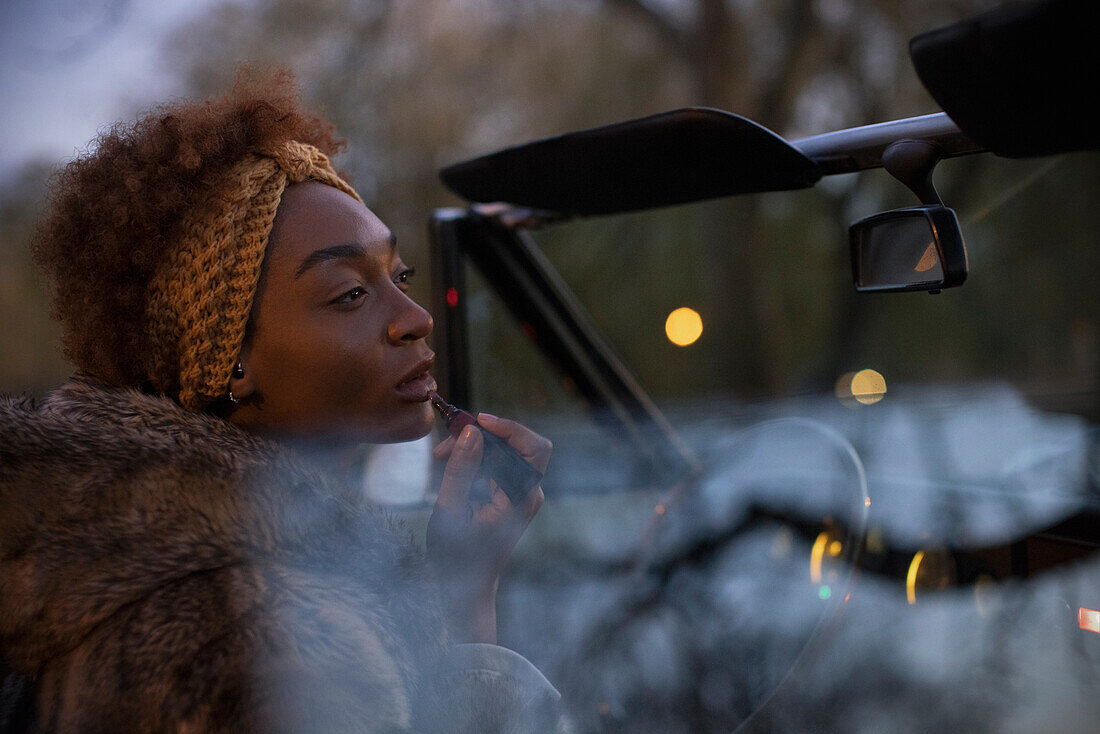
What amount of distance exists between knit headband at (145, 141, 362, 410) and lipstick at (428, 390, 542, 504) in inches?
15.5

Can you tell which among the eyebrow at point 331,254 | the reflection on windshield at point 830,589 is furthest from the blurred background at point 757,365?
the eyebrow at point 331,254

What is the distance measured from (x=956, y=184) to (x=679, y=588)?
1.53 m

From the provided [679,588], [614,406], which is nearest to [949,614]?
[679,588]

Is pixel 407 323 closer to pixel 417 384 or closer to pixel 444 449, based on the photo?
pixel 417 384

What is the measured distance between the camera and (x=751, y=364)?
5012 mm

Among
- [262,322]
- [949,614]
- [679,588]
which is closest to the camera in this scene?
[262,322]

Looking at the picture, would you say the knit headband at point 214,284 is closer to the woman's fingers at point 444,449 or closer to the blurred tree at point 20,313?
the woman's fingers at point 444,449

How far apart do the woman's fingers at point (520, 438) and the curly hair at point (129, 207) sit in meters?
0.59

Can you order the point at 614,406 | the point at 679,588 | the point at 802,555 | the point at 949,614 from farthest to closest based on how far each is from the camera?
1. the point at 614,406
2. the point at 679,588
3. the point at 802,555
4. the point at 949,614

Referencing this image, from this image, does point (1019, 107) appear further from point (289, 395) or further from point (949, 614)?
point (949, 614)

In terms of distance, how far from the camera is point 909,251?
1236 mm

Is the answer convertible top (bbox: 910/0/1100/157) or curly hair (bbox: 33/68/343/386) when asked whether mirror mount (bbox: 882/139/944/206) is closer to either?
convertible top (bbox: 910/0/1100/157)

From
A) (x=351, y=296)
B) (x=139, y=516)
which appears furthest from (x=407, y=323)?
(x=139, y=516)

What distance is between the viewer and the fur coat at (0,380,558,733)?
89 centimetres
